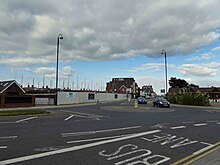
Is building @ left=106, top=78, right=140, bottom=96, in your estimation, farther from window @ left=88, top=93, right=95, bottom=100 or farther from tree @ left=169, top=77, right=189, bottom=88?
window @ left=88, top=93, right=95, bottom=100

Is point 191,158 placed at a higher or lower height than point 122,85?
lower

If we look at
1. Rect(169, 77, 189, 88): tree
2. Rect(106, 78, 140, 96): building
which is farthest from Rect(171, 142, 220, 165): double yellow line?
Rect(106, 78, 140, 96): building

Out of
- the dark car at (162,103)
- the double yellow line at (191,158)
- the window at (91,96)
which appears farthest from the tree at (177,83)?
the double yellow line at (191,158)

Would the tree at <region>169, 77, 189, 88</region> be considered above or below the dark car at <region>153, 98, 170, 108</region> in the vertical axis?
above

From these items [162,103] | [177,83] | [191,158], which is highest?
[177,83]

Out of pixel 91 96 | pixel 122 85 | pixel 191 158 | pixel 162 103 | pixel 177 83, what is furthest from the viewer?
pixel 122 85

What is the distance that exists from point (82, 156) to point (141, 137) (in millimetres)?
3613

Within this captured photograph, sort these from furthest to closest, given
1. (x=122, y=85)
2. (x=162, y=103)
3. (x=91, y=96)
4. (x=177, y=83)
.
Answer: (x=122, y=85) < (x=177, y=83) < (x=91, y=96) < (x=162, y=103)

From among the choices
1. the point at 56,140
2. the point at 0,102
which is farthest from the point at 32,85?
the point at 56,140

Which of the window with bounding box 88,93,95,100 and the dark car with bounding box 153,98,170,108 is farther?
the window with bounding box 88,93,95,100

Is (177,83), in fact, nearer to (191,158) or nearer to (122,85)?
(122,85)

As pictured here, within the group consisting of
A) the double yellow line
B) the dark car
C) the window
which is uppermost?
the window

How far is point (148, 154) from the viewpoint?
688 cm

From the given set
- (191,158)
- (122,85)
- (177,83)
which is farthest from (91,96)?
(122,85)
